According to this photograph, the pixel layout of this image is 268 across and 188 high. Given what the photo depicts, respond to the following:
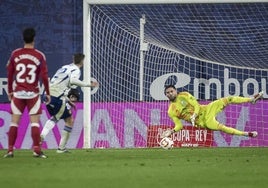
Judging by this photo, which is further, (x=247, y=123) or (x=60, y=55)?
(x=60, y=55)

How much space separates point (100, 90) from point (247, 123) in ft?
12.2

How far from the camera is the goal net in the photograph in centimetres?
1916

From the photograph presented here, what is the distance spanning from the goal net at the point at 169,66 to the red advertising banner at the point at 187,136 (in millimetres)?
24

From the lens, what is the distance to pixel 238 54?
20.7m

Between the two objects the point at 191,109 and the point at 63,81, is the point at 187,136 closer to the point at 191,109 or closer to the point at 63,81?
the point at 191,109

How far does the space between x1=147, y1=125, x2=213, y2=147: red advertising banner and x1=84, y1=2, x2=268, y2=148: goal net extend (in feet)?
0.08

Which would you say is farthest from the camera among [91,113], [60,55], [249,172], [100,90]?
[60,55]

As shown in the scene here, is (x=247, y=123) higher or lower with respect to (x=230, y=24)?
lower

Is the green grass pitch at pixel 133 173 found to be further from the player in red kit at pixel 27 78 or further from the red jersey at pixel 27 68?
the red jersey at pixel 27 68

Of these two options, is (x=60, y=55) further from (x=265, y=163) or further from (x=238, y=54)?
(x=265, y=163)

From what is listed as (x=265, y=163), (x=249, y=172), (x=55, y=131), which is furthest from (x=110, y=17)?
(x=249, y=172)

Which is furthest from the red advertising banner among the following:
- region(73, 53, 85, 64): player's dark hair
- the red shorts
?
the red shorts

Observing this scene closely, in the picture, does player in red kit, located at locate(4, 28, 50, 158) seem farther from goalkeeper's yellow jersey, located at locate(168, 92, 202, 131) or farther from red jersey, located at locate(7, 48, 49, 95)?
goalkeeper's yellow jersey, located at locate(168, 92, 202, 131)

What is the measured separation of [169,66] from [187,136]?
1854 millimetres
